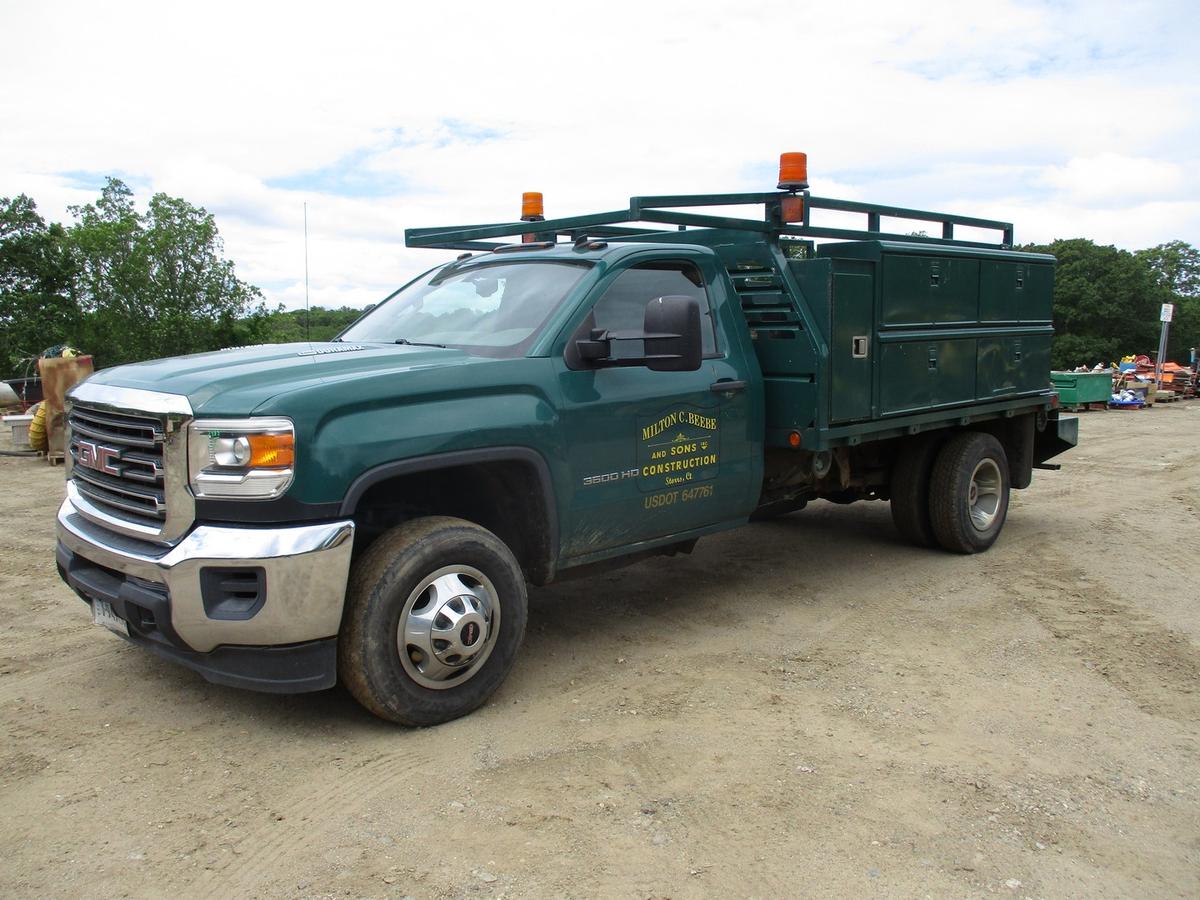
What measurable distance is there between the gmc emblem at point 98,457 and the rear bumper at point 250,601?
1.31ft

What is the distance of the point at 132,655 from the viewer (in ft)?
15.5

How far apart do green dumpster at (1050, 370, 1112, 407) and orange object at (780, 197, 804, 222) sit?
15.6 metres

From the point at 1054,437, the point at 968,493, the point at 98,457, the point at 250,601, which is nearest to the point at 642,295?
the point at 250,601

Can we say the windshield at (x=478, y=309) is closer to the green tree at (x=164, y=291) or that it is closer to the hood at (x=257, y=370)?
the hood at (x=257, y=370)

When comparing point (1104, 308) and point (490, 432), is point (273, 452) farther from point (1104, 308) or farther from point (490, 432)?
point (1104, 308)

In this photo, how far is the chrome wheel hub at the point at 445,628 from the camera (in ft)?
12.6

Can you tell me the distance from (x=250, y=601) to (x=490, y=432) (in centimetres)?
114

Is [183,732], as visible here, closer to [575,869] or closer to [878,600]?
[575,869]

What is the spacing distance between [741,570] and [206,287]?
1896cm

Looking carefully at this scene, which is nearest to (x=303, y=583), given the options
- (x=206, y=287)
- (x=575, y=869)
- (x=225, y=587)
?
(x=225, y=587)

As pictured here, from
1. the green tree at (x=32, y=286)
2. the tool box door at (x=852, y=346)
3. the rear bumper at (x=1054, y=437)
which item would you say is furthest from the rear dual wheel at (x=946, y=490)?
the green tree at (x=32, y=286)

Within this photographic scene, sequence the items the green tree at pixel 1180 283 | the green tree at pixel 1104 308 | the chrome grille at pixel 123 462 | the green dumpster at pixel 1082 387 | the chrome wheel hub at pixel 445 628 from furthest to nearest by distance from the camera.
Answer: the green tree at pixel 1180 283 → the green tree at pixel 1104 308 → the green dumpster at pixel 1082 387 → the chrome wheel hub at pixel 445 628 → the chrome grille at pixel 123 462

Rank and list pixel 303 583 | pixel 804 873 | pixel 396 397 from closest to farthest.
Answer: pixel 804 873, pixel 303 583, pixel 396 397

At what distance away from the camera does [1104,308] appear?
37281 millimetres
